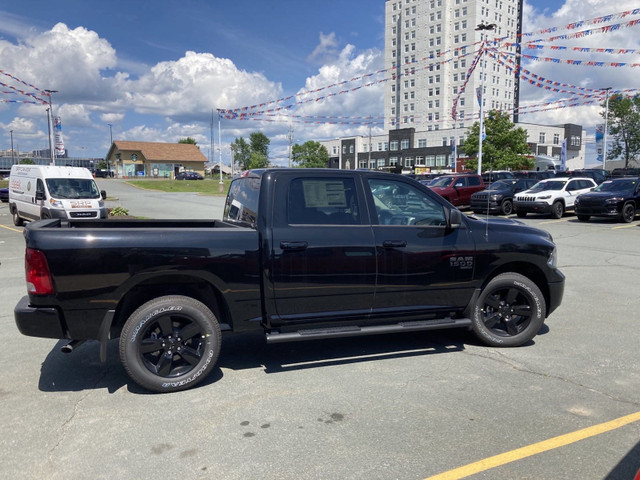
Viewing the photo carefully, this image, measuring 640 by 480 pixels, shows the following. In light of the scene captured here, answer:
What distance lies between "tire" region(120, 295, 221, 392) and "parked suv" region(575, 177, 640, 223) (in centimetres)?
1797

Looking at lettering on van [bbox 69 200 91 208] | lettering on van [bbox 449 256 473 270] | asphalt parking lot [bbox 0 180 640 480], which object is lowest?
asphalt parking lot [bbox 0 180 640 480]

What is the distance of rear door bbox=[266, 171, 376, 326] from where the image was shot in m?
4.28

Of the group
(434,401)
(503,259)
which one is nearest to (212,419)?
(434,401)

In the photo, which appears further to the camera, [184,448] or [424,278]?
[424,278]

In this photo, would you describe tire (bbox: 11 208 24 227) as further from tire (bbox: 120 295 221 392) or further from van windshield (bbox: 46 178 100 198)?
tire (bbox: 120 295 221 392)

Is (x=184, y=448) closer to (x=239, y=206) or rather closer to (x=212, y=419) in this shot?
(x=212, y=419)

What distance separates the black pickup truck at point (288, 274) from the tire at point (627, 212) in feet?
50.6

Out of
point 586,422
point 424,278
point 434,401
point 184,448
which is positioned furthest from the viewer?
point 424,278

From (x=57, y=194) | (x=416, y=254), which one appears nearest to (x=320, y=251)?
(x=416, y=254)

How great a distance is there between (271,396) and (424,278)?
1.80m

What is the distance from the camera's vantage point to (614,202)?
1784 centimetres

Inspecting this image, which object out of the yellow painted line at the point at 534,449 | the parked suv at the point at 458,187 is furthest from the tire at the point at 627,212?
the yellow painted line at the point at 534,449

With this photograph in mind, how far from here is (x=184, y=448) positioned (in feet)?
10.5

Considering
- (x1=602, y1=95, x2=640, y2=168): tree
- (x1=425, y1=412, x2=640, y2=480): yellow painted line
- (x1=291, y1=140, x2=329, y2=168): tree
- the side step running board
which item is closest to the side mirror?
the side step running board
